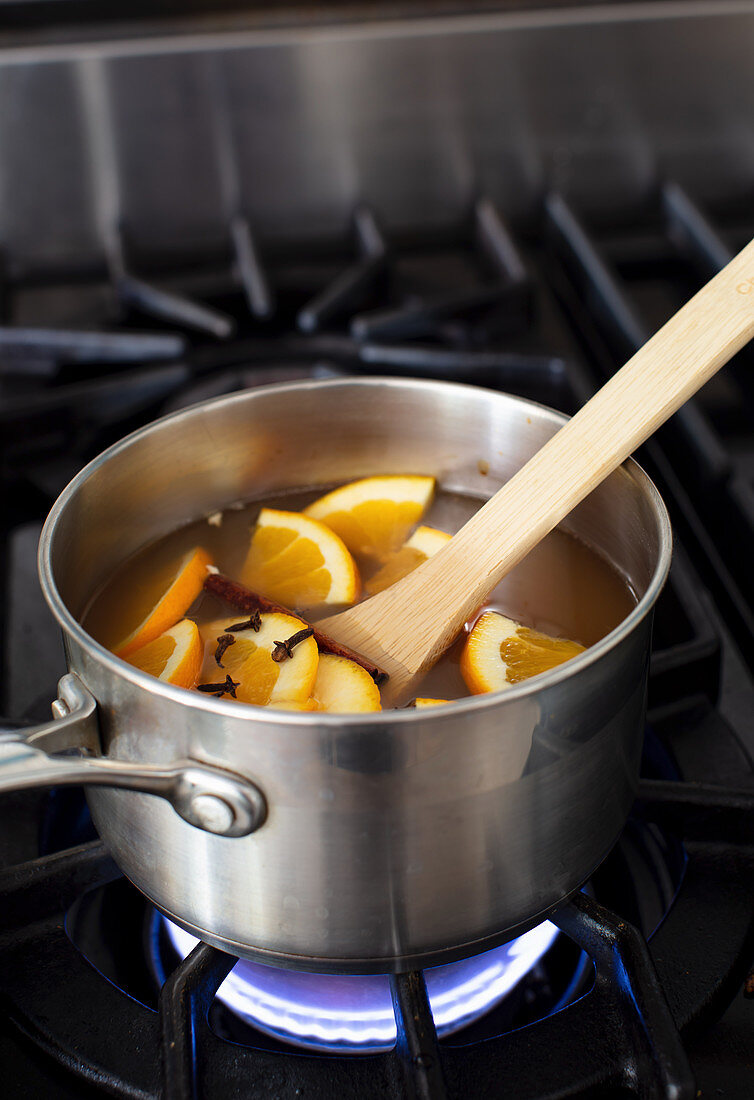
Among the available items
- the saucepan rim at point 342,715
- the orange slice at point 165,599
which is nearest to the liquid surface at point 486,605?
the orange slice at point 165,599

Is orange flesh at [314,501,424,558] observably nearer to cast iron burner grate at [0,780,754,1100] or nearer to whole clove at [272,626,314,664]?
whole clove at [272,626,314,664]

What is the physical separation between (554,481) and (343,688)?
0.58 feet

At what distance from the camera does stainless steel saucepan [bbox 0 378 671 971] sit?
16.2 inches

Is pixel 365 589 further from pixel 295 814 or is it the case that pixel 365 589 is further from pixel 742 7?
pixel 742 7

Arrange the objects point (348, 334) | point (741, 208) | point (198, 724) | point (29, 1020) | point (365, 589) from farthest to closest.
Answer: point (741, 208), point (348, 334), point (365, 589), point (29, 1020), point (198, 724)

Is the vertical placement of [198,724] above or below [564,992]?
above

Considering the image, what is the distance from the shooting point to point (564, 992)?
23.0 inches

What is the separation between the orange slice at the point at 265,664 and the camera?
0.57 metres

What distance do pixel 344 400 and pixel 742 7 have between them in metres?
0.78

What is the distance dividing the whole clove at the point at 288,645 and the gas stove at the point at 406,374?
0.15 meters

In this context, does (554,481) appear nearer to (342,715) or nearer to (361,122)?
(342,715)

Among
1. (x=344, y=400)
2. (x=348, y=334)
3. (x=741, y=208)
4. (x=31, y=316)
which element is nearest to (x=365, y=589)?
(x=344, y=400)

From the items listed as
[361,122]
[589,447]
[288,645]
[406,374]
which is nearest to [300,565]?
[288,645]

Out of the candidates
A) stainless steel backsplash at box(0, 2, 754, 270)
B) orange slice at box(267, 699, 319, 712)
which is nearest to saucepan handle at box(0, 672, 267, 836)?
orange slice at box(267, 699, 319, 712)
